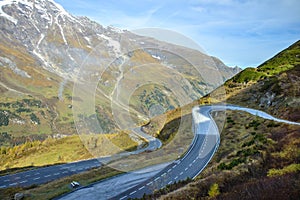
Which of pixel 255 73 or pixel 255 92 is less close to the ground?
pixel 255 73

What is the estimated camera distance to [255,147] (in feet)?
80.8

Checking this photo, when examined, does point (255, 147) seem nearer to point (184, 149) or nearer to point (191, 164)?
point (191, 164)

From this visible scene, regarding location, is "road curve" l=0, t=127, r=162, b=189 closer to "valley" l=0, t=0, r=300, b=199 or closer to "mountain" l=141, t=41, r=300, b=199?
"valley" l=0, t=0, r=300, b=199

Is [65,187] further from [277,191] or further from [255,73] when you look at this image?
[255,73]

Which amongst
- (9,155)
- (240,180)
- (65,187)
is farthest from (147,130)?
(240,180)

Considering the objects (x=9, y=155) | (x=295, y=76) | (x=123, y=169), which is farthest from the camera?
(x=9, y=155)

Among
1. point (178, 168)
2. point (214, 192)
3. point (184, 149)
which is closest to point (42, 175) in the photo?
point (184, 149)

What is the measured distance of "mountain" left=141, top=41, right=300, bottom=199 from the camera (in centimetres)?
1219

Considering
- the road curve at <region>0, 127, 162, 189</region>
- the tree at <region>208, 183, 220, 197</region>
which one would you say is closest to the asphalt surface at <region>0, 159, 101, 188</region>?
the road curve at <region>0, 127, 162, 189</region>

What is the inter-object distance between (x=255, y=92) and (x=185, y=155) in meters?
35.8

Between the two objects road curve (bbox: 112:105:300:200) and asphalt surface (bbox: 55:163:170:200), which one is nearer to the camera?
road curve (bbox: 112:105:300:200)

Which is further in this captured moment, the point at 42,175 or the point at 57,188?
the point at 42,175

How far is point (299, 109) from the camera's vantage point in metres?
40.6

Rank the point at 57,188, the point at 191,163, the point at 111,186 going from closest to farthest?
the point at 111,186 < the point at 191,163 < the point at 57,188
